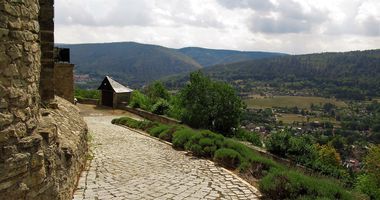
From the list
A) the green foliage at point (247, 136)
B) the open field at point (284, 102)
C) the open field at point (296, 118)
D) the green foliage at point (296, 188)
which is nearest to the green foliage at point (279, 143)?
the green foliage at point (296, 188)

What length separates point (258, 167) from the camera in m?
10.1

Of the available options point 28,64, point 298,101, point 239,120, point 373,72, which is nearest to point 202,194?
point 28,64

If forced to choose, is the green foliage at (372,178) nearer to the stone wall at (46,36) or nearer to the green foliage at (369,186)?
the green foliage at (369,186)

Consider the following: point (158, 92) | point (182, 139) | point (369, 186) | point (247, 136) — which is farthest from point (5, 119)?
point (158, 92)

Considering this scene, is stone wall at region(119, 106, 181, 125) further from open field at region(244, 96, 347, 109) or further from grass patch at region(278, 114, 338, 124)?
open field at region(244, 96, 347, 109)

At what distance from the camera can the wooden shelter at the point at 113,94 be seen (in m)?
34.4

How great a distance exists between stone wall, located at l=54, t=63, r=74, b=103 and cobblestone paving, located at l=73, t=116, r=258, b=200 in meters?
6.20

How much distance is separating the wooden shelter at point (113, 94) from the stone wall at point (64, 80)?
581 inches

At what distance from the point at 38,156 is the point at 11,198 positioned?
0.75 m

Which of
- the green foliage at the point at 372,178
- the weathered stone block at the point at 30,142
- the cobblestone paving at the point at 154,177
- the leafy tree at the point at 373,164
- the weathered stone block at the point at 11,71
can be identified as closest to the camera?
the weathered stone block at the point at 11,71

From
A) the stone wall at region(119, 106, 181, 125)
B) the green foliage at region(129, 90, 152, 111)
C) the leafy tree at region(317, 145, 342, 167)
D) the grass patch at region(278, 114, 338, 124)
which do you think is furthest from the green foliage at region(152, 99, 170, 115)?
the grass patch at region(278, 114, 338, 124)

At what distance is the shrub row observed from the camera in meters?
7.78

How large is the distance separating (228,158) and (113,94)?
971 inches

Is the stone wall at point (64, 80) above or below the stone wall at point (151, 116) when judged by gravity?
above
